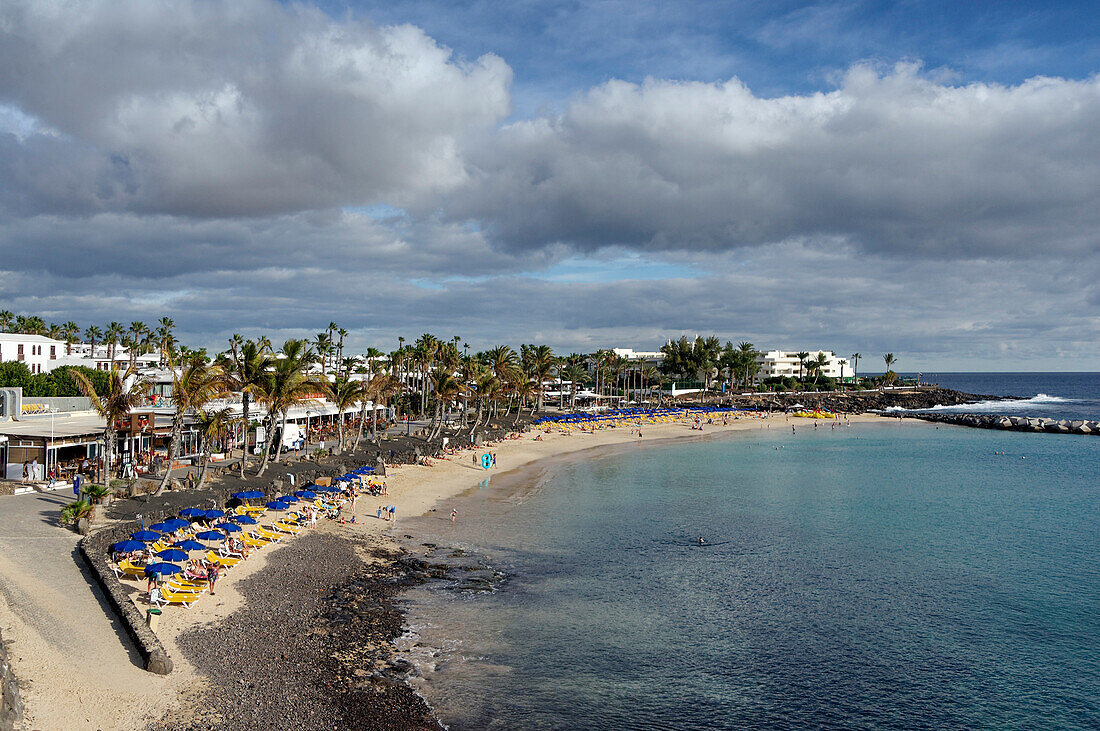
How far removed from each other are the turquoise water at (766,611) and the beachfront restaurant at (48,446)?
19713 millimetres

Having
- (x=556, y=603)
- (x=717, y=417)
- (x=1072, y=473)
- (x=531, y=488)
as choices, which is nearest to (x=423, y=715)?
(x=556, y=603)

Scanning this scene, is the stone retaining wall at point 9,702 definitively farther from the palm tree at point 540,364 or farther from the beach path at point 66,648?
the palm tree at point 540,364

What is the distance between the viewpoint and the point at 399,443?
60844 mm

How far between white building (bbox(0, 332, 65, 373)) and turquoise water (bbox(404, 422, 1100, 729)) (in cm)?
5120

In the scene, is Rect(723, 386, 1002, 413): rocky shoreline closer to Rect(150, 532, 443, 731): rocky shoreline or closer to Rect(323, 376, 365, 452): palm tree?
Rect(323, 376, 365, 452): palm tree

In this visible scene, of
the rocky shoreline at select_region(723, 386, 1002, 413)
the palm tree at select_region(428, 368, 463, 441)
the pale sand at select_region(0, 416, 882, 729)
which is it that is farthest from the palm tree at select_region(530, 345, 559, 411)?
the pale sand at select_region(0, 416, 882, 729)

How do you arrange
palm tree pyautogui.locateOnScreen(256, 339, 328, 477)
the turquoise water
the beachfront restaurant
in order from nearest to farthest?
1. the turquoise water
2. the beachfront restaurant
3. palm tree pyautogui.locateOnScreen(256, 339, 328, 477)

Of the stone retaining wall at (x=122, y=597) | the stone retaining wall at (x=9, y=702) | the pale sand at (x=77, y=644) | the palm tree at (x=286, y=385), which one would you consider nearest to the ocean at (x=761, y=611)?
the pale sand at (x=77, y=644)

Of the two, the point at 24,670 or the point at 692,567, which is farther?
the point at 692,567

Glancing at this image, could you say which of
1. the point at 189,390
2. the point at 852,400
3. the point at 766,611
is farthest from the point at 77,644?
the point at 852,400

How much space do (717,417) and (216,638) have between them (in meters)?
107

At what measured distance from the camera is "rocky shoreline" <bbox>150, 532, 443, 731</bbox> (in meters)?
16.5

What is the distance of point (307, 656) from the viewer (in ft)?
64.8

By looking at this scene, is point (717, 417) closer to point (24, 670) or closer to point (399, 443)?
point (399, 443)
